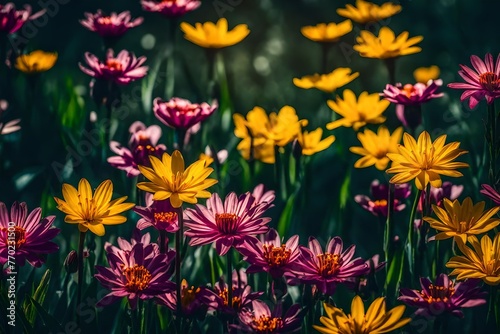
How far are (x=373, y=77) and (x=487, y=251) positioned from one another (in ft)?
3.89

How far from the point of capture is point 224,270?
1778 millimetres

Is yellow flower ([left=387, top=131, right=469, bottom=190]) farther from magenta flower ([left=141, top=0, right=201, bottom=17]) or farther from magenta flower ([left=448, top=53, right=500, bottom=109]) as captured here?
magenta flower ([left=141, top=0, right=201, bottom=17])

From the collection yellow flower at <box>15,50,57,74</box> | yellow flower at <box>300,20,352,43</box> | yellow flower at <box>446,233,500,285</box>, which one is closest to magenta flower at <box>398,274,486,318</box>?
yellow flower at <box>446,233,500,285</box>

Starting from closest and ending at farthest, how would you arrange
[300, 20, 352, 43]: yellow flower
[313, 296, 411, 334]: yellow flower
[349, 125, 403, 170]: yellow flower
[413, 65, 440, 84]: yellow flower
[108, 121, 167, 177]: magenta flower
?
[313, 296, 411, 334]: yellow flower → [108, 121, 167, 177]: magenta flower → [349, 125, 403, 170]: yellow flower → [300, 20, 352, 43]: yellow flower → [413, 65, 440, 84]: yellow flower

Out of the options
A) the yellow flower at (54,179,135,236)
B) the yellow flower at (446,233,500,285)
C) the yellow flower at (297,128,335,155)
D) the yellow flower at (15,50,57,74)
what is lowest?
the yellow flower at (297,128,335,155)

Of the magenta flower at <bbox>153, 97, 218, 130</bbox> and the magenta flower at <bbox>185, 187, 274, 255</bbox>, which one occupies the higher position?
the magenta flower at <bbox>185, 187, 274, 255</bbox>

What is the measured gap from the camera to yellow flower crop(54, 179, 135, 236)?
1564 millimetres

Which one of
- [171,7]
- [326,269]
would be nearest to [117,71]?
[171,7]

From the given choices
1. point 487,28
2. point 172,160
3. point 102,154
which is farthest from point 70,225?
point 487,28

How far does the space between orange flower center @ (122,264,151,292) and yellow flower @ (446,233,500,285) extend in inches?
18.9

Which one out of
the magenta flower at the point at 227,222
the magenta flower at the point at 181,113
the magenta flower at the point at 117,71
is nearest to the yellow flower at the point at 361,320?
the magenta flower at the point at 227,222

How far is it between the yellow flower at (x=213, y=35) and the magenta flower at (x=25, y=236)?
0.80 meters

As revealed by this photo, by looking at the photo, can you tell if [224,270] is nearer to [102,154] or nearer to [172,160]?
[172,160]

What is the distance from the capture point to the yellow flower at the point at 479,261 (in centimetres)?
154
